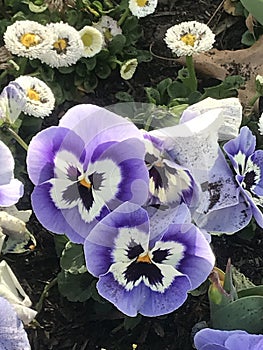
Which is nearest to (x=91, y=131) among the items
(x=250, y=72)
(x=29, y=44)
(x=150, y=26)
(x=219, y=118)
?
(x=219, y=118)

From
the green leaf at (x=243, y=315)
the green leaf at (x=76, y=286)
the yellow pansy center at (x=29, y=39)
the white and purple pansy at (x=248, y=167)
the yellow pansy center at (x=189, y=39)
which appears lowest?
the green leaf at (x=76, y=286)

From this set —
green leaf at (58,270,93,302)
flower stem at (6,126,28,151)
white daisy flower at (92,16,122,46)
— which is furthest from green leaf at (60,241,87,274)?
white daisy flower at (92,16,122,46)

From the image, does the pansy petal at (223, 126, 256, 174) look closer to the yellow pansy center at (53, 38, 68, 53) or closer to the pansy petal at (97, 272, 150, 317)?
the pansy petal at (97, 272, 150, 317)

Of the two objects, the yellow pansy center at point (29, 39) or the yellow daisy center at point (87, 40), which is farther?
the yellow daisy center at point (87, 40)

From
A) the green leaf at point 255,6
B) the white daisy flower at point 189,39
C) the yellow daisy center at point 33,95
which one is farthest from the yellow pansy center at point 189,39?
the yellow daisy center at point 33,95

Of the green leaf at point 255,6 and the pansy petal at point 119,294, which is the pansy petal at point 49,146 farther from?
the green leaf at point 255,6

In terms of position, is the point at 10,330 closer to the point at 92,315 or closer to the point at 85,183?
the point at 85,183

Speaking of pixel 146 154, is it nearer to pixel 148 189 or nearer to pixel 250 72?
pixel 148 189
